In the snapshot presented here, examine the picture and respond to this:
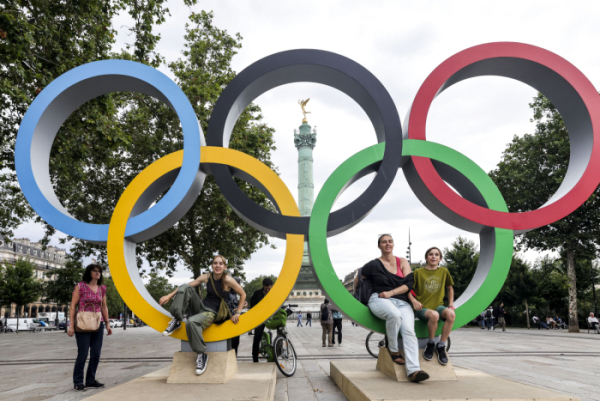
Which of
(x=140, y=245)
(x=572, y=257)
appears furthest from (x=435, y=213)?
(x=572, y=257)

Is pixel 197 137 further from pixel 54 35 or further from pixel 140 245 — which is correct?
pixel 140 245

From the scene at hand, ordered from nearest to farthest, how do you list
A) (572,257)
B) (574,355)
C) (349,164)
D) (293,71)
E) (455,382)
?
(455,382)
(349,164)
(293,71)
(574,355)
(572,257)

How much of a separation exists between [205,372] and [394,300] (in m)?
2.85

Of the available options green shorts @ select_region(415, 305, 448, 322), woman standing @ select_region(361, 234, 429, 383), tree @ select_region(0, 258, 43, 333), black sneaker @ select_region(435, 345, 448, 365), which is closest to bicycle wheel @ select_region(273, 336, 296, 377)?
woman standing @ select_region(361, 234, 429, 383)

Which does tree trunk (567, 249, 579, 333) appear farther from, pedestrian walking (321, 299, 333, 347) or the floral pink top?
the floral pink top

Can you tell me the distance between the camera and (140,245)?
64.8 feet

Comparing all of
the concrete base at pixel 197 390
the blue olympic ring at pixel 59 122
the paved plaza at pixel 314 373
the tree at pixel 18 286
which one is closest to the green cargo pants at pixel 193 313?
the concrete base at pixel 197 390

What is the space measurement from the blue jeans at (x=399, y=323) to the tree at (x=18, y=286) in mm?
40122

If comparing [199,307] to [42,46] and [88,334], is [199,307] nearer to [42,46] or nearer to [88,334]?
[88,334]

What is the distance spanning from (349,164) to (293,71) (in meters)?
1.93

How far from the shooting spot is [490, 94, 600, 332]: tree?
2089 centimetres

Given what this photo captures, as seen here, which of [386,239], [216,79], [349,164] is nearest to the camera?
[386,239]

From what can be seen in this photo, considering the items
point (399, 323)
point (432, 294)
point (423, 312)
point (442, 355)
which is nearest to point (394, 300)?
point (399, 323)

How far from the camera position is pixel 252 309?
6.08 metres
